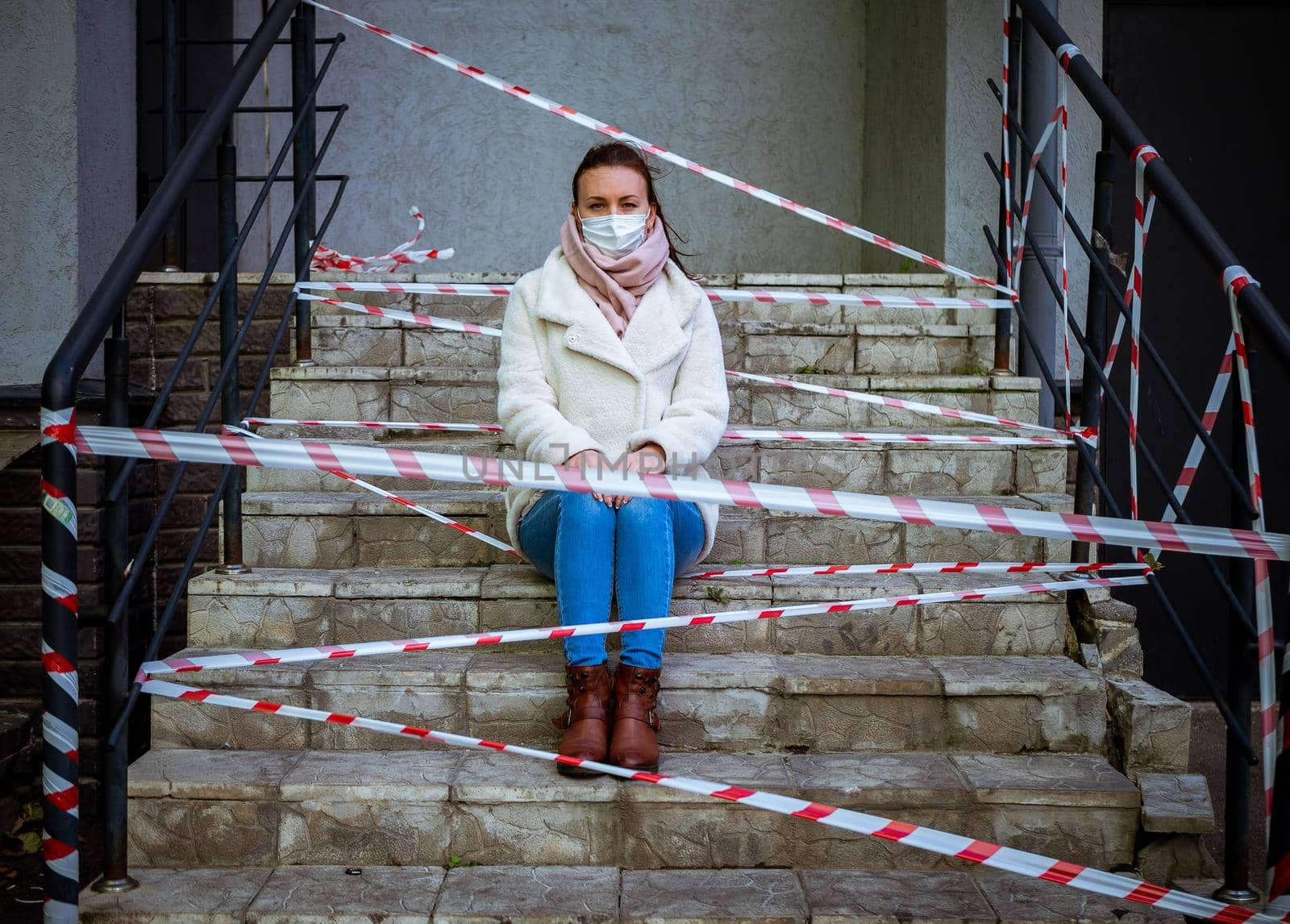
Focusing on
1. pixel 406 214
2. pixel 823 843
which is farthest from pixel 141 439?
pixel 406 214

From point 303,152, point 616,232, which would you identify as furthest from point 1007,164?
point 303,152

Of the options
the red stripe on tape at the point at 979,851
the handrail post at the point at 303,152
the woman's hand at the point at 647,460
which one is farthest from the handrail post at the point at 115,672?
the red stripe on tape at the point at 979,851

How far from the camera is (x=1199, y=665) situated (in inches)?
91.0

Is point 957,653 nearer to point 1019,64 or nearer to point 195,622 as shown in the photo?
point 195,622

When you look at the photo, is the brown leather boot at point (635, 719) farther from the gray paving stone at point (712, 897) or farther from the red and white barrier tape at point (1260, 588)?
the red and white barrier tape at point (1260, 588)

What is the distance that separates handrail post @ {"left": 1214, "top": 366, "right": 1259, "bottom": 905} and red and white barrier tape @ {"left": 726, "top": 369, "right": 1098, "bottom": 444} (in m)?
0.86

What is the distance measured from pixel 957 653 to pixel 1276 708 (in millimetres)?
929

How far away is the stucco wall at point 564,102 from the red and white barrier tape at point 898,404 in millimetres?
2657

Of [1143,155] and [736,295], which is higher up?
[1143,155]

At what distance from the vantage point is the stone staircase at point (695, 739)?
218 cm

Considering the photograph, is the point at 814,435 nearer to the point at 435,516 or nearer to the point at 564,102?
the point at 435,516

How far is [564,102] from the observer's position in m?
5.90

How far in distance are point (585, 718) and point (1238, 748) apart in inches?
50.5

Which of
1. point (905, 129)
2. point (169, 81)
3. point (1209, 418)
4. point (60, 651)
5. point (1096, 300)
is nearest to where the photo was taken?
point (60, 651)
